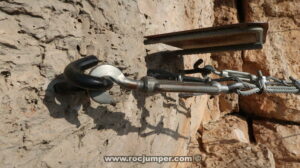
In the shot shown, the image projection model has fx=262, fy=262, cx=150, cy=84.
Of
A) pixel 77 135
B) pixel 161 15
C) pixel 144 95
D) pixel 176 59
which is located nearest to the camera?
pixel 77 135

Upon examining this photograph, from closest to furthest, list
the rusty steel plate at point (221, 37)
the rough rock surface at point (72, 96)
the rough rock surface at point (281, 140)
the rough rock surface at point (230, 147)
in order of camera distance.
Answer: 1. the rough rock surface at point (72, 96)
2. the rusty steel plate at point (221, 37)
3. the rough rock surface at point (230, 147)
4. the rough rock surface at point (281, 140)

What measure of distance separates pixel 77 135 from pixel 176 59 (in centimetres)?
69

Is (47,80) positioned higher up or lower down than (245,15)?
lower down

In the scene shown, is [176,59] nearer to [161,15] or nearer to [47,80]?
[161,15]

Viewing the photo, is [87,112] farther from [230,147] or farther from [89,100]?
[230,147]

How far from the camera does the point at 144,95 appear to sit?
3.75 feet

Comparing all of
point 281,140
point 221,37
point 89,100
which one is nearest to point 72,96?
point 89,100

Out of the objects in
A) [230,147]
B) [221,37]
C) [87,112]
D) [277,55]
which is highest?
[277,55]

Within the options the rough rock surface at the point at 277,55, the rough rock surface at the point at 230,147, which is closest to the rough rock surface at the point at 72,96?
the rough rock surface at the point at 230,147

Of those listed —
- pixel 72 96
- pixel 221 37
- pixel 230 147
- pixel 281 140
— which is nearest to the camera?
pixel 72 96

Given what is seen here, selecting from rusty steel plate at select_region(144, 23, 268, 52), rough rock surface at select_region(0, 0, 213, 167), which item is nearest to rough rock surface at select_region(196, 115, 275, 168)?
rough rock surface at select_region(0, 0, 213, 167)

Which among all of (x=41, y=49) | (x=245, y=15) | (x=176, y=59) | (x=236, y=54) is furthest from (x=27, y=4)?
(x=245, y=15)

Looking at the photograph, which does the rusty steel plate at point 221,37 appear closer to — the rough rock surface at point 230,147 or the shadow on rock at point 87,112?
the shadow on rock at point 87,112

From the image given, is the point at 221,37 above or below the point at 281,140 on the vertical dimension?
above
